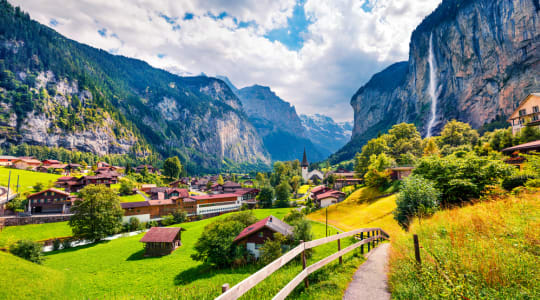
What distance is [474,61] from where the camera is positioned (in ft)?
345

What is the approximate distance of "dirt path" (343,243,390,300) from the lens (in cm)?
600

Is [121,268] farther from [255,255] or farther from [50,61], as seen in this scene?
[50,61]

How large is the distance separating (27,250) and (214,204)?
144 feet

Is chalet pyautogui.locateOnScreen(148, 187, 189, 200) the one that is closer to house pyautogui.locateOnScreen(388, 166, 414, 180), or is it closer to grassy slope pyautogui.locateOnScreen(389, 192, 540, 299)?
house pyautogui.locateOnScreen(388, 166, 414, 180)

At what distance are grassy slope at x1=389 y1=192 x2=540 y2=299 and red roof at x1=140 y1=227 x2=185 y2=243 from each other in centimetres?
3842

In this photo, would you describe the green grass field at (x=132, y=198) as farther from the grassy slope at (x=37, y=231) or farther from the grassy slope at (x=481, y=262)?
the grassy slope at (x=481, y=262)

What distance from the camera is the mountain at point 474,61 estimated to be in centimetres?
8281

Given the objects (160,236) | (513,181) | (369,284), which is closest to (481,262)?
(369,284)

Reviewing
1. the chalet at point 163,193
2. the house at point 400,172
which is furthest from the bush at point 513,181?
the chalet at point 163,193

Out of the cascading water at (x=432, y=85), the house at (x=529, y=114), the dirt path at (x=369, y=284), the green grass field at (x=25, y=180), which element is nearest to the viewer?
the dirt path at (x=369, y=284)

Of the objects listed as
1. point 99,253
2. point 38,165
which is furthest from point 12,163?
point 99,253

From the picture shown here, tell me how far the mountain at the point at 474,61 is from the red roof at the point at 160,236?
416 ft

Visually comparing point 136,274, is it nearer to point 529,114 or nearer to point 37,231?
point 37,231

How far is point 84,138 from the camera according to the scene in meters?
158
